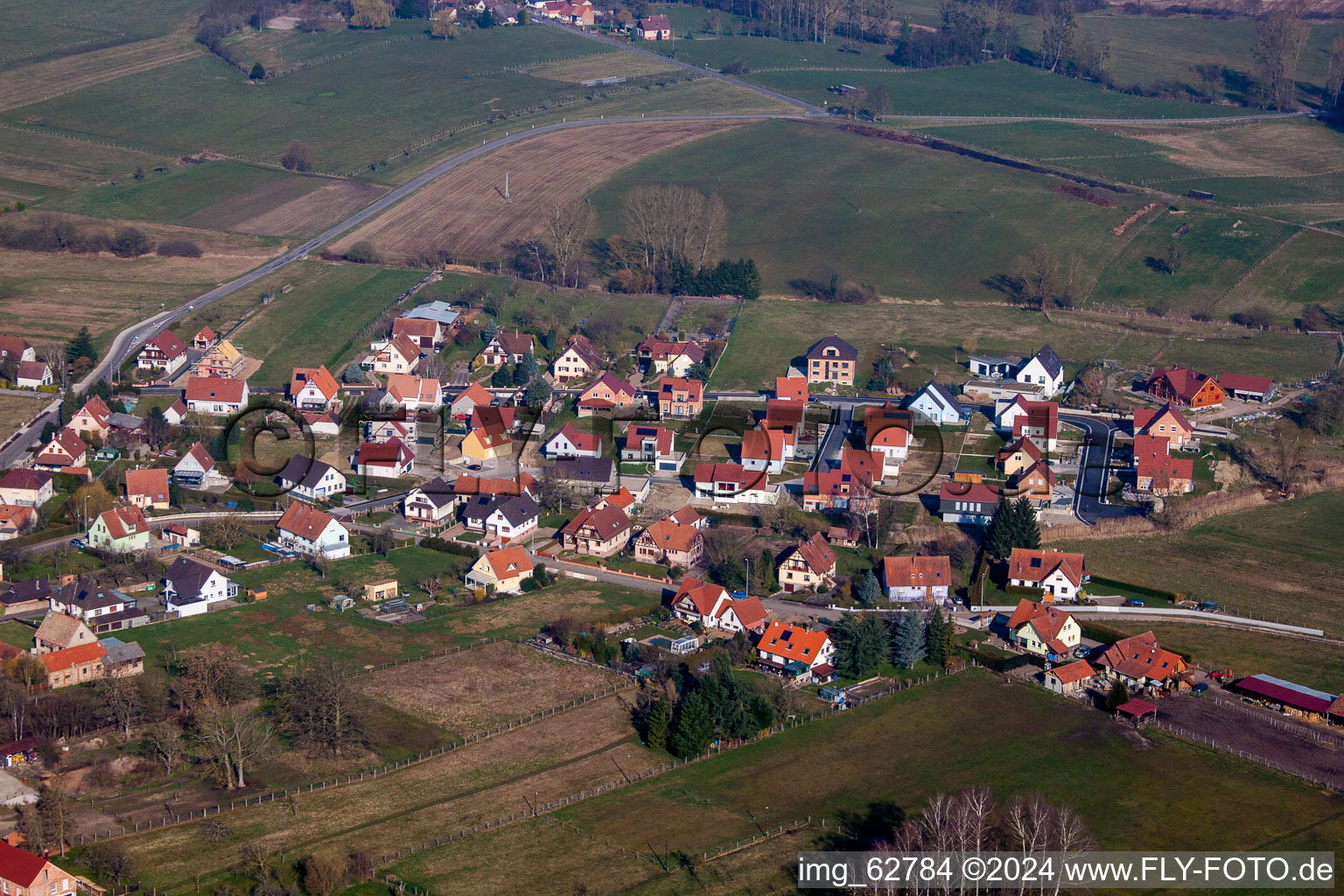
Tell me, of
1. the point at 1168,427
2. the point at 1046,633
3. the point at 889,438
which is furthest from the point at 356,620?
the point at 1168,427

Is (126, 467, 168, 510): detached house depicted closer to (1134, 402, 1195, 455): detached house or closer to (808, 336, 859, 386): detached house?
(808, 336, 859, 386): detached house

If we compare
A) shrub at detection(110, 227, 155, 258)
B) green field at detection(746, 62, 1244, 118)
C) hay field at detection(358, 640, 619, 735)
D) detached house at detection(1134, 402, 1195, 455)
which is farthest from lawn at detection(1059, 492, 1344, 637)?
green field at detection(746, 62, 1244, 118)

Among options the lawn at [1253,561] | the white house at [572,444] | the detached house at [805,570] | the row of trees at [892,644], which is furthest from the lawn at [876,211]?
the row of trees at [892,644]

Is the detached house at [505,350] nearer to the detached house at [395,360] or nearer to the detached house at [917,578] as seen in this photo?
the detached house at [395,360]

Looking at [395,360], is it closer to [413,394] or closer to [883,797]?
[413,394]

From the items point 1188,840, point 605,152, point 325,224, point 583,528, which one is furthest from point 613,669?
point 605,152
